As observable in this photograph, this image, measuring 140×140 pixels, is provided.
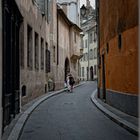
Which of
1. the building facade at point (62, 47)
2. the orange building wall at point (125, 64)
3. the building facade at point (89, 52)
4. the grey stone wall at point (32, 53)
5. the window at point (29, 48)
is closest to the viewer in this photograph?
the orange building wall at point (125, 64)

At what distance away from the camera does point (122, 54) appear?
14.5 metres

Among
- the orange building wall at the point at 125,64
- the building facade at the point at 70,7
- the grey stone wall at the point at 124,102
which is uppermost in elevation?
the building facade at the point at 70,7

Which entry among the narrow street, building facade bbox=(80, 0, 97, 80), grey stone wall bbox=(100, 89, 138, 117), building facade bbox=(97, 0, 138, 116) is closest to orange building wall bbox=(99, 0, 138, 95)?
building facade bbox=(97, 0, 138, 116)

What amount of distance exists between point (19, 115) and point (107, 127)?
3.41m

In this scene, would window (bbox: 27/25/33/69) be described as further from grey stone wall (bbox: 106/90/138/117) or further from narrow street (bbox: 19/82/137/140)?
narrow street (bbox: 19/82/137/140)

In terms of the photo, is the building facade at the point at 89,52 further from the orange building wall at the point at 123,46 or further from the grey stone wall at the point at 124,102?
the grey stone wall at the point at 124,102

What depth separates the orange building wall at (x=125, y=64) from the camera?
12562 millimetres

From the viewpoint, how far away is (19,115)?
45.0ft

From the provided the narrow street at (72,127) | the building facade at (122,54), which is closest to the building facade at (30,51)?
the narrow street at (72,127)

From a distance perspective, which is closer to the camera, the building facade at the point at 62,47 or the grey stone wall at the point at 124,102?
the grey stone wall at the point at 124,102

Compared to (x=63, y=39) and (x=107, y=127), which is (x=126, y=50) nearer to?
(x=107, y=127)

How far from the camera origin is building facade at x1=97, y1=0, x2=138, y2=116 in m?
12.7

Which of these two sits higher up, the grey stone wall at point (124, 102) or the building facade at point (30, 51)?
the building facade at point (30, 51)

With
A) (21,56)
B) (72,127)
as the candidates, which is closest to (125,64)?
(72,127)
